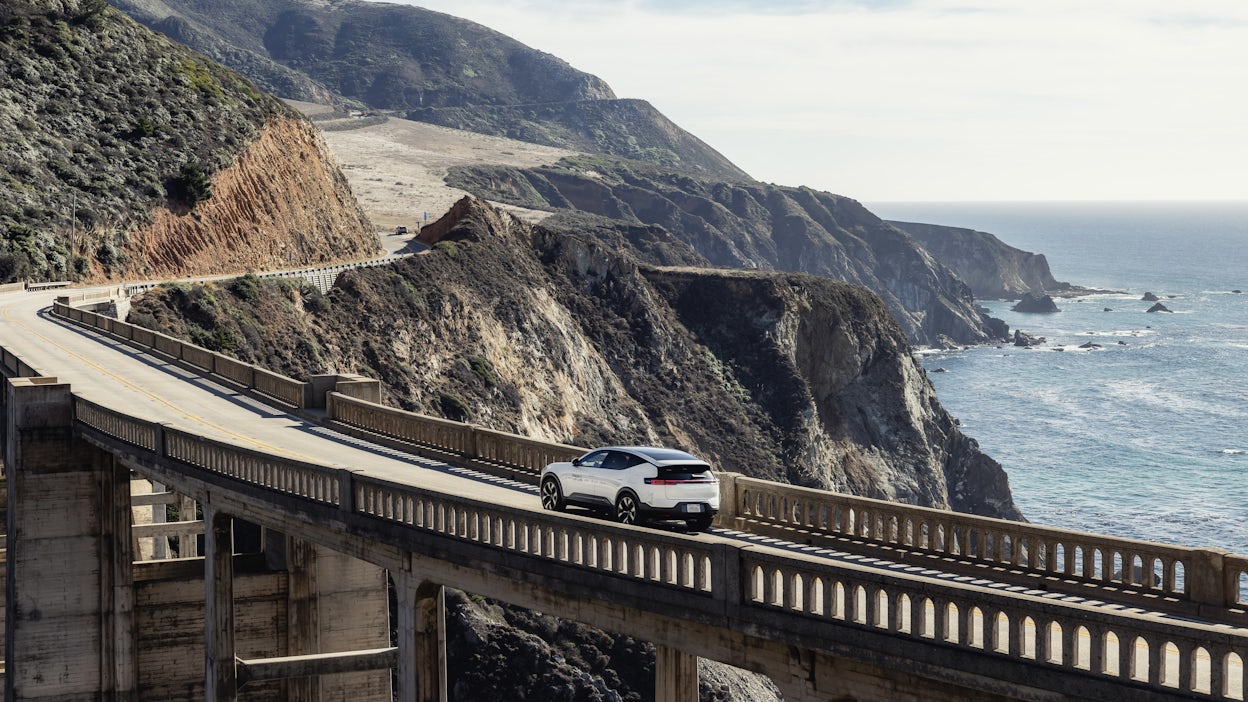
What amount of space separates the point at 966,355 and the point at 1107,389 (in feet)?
119

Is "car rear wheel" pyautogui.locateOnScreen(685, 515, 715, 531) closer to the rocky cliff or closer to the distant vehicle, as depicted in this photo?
the distant vehicle

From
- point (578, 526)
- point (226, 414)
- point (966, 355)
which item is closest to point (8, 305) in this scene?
point (226, 414)

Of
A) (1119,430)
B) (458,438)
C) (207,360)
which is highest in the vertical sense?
(207,360)

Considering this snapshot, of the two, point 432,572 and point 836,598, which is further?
point 432,572

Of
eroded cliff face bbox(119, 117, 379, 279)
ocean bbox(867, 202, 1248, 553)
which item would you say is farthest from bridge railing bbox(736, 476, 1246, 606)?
ocean bbox(867, 202, 1248, 553)

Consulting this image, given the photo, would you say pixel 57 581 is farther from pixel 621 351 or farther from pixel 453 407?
pixel 621 351

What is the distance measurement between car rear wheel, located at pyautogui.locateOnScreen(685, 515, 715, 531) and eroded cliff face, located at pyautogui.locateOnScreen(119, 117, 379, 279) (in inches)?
2429

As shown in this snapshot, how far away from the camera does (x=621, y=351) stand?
10094 cm

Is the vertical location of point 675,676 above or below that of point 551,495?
below

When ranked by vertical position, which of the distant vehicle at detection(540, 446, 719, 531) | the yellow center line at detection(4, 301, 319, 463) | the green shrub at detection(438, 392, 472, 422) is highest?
the distant vehicle at detection(540, 446, 719, 531)

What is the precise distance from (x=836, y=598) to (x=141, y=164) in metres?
73.7

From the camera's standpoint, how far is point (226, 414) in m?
33.3

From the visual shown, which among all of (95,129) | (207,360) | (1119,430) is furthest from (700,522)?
(1119,430)

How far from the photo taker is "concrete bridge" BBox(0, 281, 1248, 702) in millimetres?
13750
